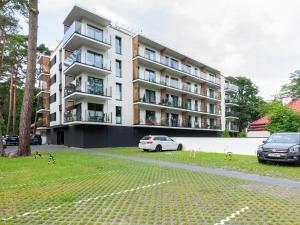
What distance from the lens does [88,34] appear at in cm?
2875

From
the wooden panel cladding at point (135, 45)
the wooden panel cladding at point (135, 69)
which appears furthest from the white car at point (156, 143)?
the wooden panel cladding at point (135, 45)

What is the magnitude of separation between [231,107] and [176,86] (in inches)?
817

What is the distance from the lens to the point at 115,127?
31.8m

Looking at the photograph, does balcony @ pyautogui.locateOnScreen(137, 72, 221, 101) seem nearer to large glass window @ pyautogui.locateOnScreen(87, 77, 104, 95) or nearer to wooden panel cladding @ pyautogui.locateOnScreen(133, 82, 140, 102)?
wooden panel cladding @ pyautogui.locateOnScreen(133, 82, 140, 102)

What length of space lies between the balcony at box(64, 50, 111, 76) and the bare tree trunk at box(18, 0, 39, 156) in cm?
863

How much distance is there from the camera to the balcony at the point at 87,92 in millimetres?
27969

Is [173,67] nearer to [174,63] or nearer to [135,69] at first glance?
[174,63]

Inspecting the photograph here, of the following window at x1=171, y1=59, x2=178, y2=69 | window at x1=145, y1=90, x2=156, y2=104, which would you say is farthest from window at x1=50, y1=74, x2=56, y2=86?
window at x1=171, y1=59, x2=178, y2=69

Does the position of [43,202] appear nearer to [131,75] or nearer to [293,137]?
[293,137]

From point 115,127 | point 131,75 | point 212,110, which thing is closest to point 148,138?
point 115,127

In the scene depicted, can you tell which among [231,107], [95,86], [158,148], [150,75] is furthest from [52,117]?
[231,107]

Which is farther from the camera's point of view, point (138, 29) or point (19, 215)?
point (138, 29)

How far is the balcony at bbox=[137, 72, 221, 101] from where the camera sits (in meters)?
34.8

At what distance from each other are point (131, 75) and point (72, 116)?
9.46 meters
